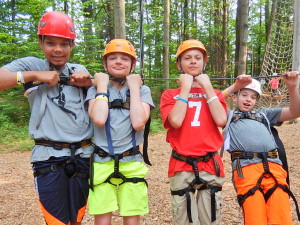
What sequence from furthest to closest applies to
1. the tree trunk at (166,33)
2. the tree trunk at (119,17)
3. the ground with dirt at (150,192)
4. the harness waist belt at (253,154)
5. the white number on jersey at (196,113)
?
the tree trunk at (166,33) < the tree trunk at (119,17) < the ground with dirt at (150,192) < the harness waist belt at (253,154) < the white number on jersey at (196,113)

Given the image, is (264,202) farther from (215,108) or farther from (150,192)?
(150,192)

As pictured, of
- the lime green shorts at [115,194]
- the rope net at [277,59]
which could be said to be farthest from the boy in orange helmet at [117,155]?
the rope net at [277,59]

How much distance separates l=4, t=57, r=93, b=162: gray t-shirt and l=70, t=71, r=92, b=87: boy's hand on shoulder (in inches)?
2.8

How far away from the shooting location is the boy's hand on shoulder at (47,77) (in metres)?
2.19

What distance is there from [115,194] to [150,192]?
238cm

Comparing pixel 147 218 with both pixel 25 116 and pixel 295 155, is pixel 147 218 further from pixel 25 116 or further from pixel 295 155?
pixel 25 116

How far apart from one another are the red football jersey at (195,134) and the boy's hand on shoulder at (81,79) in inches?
29.6

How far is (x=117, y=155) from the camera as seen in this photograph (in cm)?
223

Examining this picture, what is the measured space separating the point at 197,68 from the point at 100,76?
36.3 inches

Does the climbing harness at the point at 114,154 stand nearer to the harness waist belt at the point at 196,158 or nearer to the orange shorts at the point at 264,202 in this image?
the harness waist belt at the point at 196,158

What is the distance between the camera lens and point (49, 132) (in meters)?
2.21

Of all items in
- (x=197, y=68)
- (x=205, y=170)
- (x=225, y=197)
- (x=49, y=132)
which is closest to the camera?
(x=49, y=132)

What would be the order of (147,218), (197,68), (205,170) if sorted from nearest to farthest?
1. (205,170)
2. (197,68)
3. (147,218)

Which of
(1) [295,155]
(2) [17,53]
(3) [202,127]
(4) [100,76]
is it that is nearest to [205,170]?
(3) [202,127]
